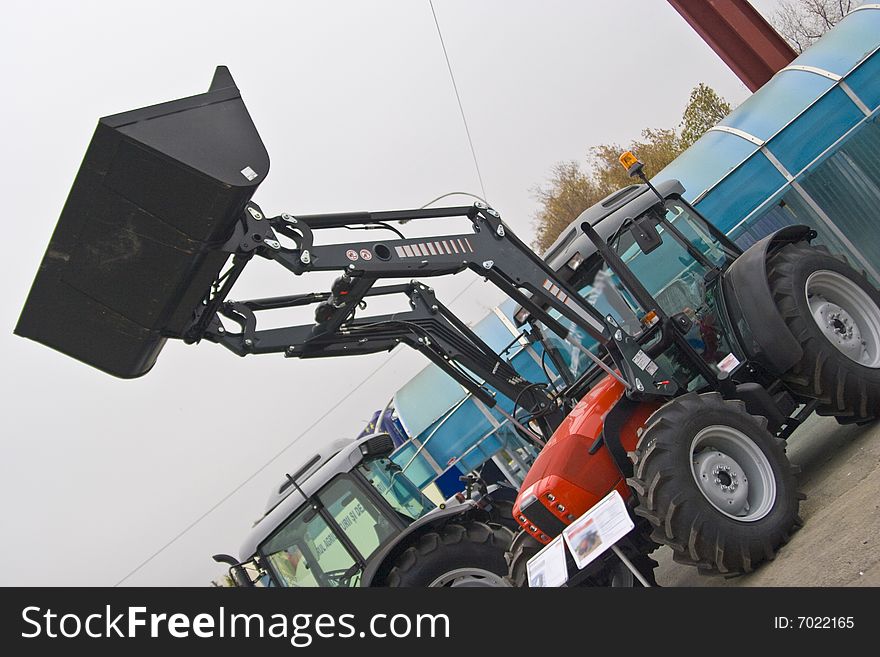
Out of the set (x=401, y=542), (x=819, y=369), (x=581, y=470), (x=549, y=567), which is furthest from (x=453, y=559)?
(x=819, y=369)

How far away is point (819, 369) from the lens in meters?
7.05

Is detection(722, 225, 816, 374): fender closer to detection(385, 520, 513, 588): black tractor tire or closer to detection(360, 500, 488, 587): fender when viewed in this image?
detection(385, 520, 513, 588): black tractor tire

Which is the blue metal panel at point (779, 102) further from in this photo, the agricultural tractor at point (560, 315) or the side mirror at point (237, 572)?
the side mirror at point (237, 572)

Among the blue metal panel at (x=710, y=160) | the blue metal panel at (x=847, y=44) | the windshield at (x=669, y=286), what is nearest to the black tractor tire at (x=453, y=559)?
the windshield at (x=669, y=286)

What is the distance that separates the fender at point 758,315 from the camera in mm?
7082

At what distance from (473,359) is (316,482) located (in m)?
1.81

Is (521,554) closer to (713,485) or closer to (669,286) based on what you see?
(713,485)

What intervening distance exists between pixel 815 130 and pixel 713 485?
30.6ft

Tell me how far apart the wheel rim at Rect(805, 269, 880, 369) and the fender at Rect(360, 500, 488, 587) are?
3.23 m

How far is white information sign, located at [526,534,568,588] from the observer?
5875 mm

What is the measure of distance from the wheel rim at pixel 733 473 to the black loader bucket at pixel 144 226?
334 cm

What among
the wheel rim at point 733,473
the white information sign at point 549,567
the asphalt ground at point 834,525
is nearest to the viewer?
the asphalt ground at point 834,525

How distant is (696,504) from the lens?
5969 mm
